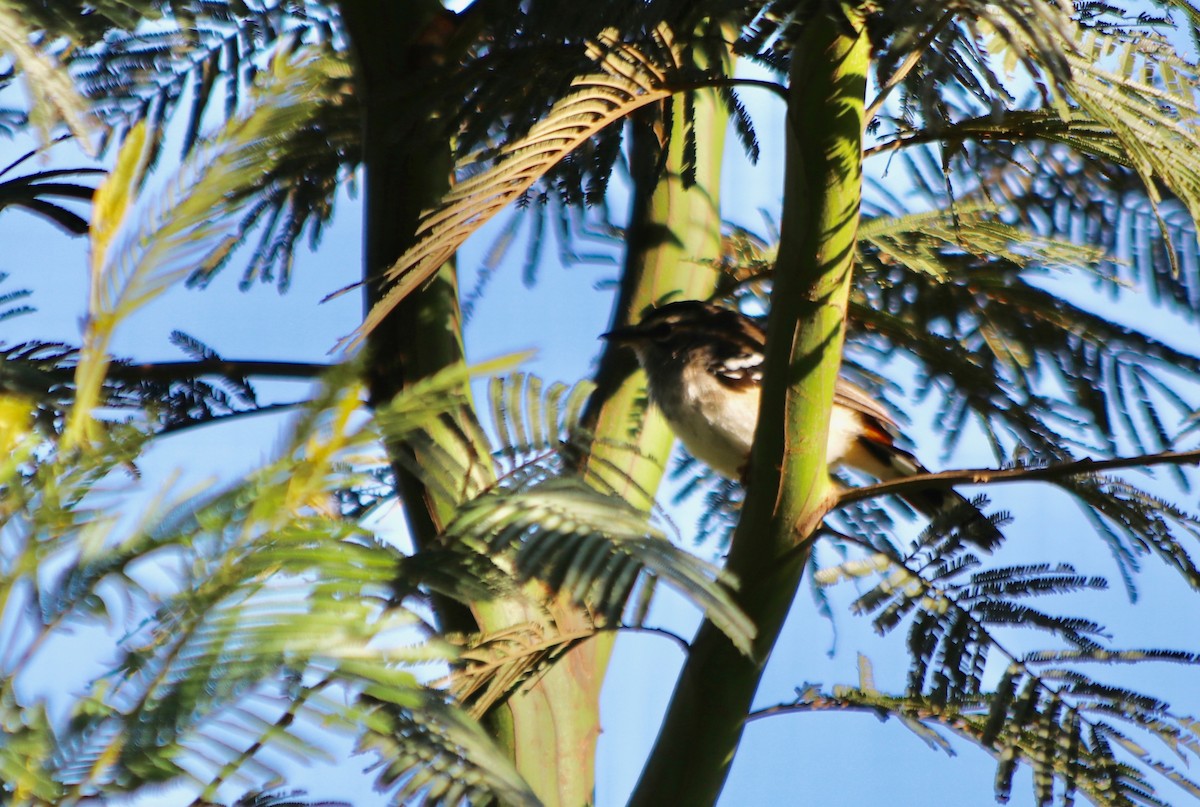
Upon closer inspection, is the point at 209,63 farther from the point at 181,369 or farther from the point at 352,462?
the point at 352,462

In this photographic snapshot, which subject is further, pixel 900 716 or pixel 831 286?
pixel 900 716

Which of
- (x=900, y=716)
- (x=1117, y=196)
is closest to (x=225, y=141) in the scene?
(x=900, y=716)

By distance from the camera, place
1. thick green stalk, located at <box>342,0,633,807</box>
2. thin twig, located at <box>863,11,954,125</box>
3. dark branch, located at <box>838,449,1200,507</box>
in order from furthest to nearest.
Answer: thick green stalk, located at <box>342,0,633,807</box>, dark branch, located at <box>838,449,1200,507</box>, thin twig, located at <box>863,11,954,125</box>

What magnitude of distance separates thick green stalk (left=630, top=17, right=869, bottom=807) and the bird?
1519 mm

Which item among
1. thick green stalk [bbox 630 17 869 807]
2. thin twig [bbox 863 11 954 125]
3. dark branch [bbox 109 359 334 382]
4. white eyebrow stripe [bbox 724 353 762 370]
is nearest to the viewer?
thin twig [bbox 863 11 954 125]

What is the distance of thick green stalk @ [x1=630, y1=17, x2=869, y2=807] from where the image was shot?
239 centimetres

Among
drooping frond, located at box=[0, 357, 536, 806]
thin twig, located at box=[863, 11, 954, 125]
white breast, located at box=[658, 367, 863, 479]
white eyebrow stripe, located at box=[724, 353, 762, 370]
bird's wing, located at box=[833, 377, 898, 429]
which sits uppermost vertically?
thin twig, located at box=[863, 11, 954, 125]

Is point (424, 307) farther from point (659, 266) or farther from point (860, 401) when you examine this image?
point (860, 401)

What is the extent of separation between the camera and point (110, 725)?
115 centimetres

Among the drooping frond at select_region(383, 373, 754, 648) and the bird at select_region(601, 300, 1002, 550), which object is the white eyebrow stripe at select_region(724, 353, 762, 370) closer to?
the bird at select_region(601, 300, 1002, 550)

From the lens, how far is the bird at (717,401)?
4.10m

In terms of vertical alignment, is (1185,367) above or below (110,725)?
above

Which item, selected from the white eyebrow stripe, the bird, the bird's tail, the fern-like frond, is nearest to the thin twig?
the fern-like frond

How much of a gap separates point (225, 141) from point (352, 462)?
1.17 ft
